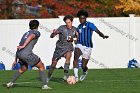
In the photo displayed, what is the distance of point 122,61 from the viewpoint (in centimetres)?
2953

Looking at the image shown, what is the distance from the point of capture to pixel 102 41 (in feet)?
97.0

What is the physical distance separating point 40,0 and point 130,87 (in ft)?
64.7

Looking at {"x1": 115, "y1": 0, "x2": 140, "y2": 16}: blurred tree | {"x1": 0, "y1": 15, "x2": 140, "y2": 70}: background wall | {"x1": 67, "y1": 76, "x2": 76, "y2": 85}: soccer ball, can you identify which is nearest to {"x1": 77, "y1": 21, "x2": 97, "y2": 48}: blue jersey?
{"x1": 67, "y1": 76, "x2": 76, "y2": 85}: soccer ball

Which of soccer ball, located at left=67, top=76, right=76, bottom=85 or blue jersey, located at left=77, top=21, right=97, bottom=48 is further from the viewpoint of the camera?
blue jersey, located at left=77, top=21, right=97, bottom=48

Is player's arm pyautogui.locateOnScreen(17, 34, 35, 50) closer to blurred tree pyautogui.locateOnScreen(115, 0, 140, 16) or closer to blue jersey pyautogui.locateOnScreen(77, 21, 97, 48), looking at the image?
blue jersey pyautogui.locateOnScreen(77, 21, 97, 48)

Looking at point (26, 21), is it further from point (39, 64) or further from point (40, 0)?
point (39, 64)

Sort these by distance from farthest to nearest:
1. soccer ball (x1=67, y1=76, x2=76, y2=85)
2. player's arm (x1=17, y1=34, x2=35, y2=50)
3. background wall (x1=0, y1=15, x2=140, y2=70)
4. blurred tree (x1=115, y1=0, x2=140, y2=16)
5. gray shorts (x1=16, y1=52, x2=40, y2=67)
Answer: blurred tree (x1=115, y1=0, x2=140, y2=16) < background wall (x1=0, y1=15, x2=140, y2=70) < soccer ball (x1=67, y1=76, x2=76, y2=85) < gray shorts (x1=16, y1=52, x2=40, y2=67) < player's arm (x1=17, y1=34, x2=35, y2=50)

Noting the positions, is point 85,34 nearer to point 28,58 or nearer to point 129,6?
point 28,58

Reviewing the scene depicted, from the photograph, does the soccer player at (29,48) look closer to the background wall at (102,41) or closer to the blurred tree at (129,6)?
the background wall at (102,41)

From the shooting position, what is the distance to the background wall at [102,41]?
29.3m

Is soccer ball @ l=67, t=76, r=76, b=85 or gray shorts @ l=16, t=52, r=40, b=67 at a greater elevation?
gray shorts @ l=16, t=52, r=40, b=67

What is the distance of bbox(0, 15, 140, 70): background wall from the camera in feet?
96.1

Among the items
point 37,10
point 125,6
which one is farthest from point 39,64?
point 37,10

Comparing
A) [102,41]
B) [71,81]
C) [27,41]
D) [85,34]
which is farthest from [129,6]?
[27,41]
